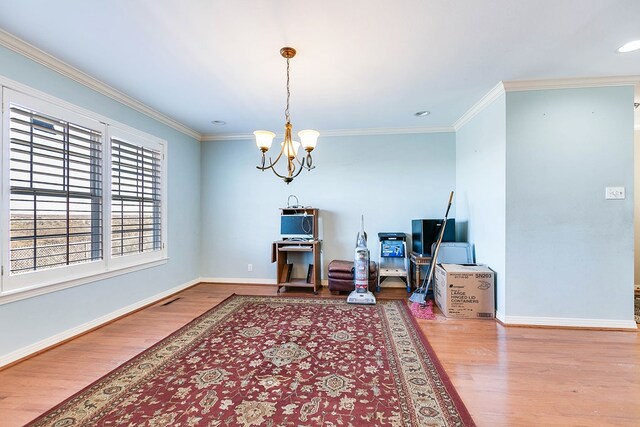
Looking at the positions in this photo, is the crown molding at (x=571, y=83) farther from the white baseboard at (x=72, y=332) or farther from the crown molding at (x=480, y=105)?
the white baseboard at (x=72, y=332)

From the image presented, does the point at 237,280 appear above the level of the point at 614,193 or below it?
below

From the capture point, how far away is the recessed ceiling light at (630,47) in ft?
7.02

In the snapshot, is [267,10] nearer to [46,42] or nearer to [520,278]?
[46,42]

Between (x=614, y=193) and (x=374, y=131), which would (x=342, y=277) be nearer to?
(x=374, y=131)

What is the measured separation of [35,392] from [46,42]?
252 cm

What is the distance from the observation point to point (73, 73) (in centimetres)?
253

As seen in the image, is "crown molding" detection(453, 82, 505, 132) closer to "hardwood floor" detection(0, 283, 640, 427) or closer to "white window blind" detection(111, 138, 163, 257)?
"hardwood floor" detection(0, 283, 640, 427)

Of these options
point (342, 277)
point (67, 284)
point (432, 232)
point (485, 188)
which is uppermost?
point (485, 188)

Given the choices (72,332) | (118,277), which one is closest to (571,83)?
(118,277)

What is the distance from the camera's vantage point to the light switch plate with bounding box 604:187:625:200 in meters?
2.66

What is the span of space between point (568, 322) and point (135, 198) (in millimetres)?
4887

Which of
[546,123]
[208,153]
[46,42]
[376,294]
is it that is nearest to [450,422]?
[376,294]

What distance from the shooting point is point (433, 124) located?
411 centimetres

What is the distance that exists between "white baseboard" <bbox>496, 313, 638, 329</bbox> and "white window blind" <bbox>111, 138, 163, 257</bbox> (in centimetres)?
421
